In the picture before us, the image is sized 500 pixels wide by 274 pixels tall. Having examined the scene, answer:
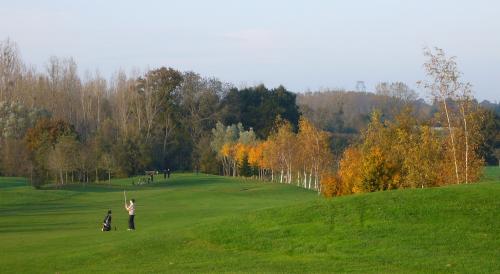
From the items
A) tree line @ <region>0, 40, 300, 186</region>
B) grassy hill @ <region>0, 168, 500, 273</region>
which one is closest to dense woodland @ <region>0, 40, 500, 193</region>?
tree line @ <region>0, 40, 300, 186</region>

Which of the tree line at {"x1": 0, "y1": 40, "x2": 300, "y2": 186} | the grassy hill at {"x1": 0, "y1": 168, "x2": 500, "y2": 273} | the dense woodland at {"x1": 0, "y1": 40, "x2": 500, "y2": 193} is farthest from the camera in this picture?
the tree line at {"x1": 0, "y1": 40, "x2": 300, "y2": 186}

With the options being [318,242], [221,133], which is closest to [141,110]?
[221,133]

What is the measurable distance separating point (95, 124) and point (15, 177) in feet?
101

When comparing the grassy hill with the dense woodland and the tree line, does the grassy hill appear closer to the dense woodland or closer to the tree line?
the dense woodland

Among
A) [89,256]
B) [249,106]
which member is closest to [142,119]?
[249,106]

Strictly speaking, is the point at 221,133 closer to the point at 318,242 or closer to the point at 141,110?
the point at 141,110

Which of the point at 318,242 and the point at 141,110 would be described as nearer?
the point at 318,242

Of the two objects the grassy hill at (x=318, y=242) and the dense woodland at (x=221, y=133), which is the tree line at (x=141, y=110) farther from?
the grassy hill at (x=318, y=242)

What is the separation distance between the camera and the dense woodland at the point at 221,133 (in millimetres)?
40219

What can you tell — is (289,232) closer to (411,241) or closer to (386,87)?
(411,241)

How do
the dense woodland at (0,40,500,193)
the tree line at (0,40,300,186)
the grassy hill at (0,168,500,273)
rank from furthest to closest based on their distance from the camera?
1. the tree line at (0,40,300,186)
2. the dense woodland at (0,40,500,193)
3. the grassy hill at (0,168,500,273)

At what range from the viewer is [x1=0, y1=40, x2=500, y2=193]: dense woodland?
4022cm

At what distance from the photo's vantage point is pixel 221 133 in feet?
342

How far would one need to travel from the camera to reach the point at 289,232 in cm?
2366
